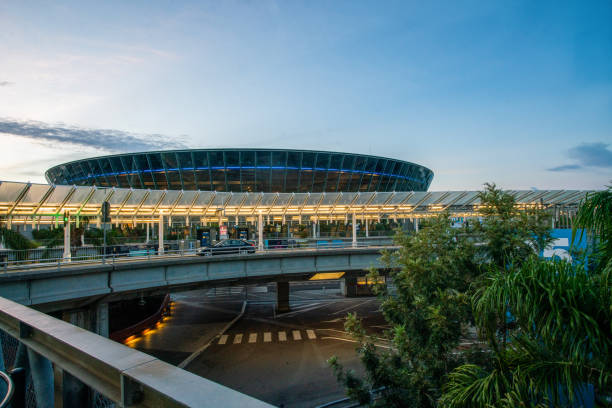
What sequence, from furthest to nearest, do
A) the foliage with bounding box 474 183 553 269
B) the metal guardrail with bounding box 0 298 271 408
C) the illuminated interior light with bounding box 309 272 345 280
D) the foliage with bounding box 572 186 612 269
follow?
the illuminated interior light with bounding box 309 272 345 280, the foliage with bounding box 474 183 553 269, the foliage with bounding box 572 186 612 269, the metal guardrail with bounding box 0 298 271 408

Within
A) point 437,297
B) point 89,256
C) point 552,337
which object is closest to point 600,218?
point 552,337

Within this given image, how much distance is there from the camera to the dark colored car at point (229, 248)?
24375 mm

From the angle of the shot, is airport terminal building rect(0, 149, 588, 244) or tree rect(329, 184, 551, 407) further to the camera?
airport terminal building rect(0, 149, 588, 244)

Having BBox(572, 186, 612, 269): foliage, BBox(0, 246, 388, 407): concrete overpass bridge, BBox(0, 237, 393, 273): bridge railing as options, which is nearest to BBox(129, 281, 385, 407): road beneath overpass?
BBox(0, 246, 388, 407): concrete overpass bridge

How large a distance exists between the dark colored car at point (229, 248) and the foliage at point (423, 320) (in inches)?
618

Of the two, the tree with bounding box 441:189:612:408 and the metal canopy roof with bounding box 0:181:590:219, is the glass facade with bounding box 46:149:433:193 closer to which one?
the metal canopy roof with bounding box 0:181:590:219

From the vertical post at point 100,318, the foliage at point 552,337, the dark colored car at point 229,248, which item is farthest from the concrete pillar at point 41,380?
the dark colored car at point 229,248

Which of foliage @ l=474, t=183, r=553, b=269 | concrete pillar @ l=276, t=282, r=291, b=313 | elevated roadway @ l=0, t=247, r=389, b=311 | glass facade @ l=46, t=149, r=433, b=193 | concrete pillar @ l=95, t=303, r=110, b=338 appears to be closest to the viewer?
foliage @ l=474, t=183, r=553, b=269

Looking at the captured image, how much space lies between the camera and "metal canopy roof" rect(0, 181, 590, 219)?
1132 inches

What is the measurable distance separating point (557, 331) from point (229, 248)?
21368 mm

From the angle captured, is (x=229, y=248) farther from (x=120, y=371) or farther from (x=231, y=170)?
(x=231, y=170)

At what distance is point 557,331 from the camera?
4930 millimetres

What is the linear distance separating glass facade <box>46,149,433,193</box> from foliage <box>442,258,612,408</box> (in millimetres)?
52936

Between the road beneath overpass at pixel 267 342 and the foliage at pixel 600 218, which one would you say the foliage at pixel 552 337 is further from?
the road beneath overpass at pixel 267 342
